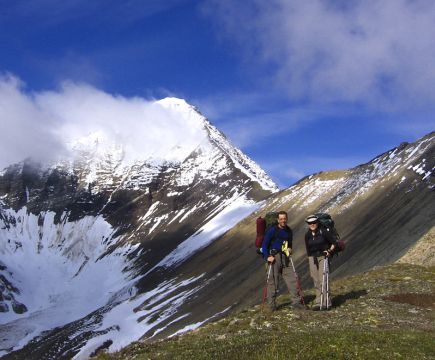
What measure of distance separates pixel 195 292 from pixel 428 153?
236 ft

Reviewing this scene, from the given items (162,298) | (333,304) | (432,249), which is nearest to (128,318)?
(162,298)

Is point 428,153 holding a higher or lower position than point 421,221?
higher

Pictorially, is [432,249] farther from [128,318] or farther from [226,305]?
[128,318]

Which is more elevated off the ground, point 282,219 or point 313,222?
point 282,219

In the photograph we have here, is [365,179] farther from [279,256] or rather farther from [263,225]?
[279,256]

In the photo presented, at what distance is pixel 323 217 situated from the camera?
22422mm

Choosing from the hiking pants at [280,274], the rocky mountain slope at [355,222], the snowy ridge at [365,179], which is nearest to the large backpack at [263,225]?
the hiking pants at [280,274]

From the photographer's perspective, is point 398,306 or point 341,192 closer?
point 398,306

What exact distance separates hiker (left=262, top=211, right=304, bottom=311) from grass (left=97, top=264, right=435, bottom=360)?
29.5 inches

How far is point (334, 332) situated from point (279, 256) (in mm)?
5336

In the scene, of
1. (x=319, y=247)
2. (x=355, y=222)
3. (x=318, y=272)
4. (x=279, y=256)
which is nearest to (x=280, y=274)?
(x=279, y=256)

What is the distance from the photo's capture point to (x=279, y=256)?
2150cm

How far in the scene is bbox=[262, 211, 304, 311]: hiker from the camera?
2125 cm


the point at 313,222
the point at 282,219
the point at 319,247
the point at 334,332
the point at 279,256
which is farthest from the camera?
the point at 319,247
